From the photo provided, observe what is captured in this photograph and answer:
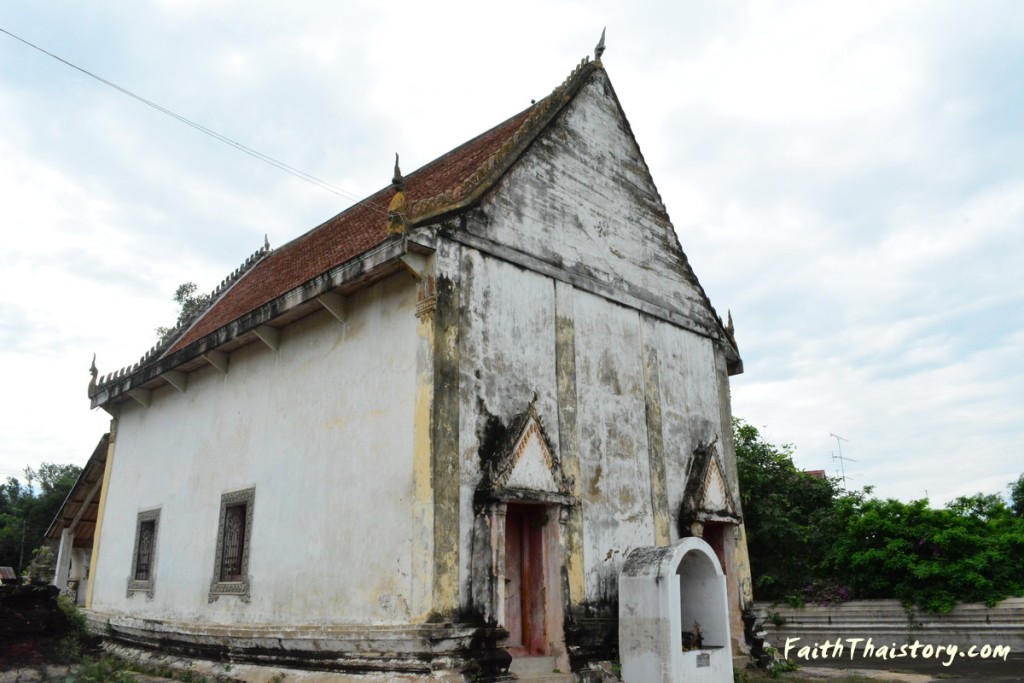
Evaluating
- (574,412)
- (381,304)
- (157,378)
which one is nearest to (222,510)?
(157,378)

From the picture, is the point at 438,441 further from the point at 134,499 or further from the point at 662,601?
the point at 134,499

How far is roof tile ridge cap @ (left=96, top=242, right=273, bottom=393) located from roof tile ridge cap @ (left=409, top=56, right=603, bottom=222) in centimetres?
889

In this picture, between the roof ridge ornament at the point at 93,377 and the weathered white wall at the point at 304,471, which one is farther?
the roof ridge ornament at the point at 93,377

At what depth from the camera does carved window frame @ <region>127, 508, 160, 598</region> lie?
44.8 ft

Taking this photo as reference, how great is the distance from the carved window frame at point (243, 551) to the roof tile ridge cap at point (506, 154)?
5.00 meters

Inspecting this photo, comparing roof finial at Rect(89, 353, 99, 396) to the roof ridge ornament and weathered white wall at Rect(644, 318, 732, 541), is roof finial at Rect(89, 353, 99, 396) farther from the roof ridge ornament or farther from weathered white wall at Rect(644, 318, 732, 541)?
weathered white wall at Rect(644, 318, 732, 541)

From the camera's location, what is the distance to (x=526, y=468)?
955 centimetres

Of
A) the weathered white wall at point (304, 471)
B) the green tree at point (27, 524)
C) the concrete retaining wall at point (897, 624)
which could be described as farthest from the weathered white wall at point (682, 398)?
the green tree at point (27, 524)

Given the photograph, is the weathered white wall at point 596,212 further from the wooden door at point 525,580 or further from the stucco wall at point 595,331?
the wooden door at point 525,580

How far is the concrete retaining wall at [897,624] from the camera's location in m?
13.5

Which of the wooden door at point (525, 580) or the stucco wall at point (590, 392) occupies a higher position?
the stucco wall at point (590, 392)

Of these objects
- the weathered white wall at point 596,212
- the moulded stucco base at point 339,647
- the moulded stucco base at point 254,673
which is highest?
the weathered white wall at point 596,212

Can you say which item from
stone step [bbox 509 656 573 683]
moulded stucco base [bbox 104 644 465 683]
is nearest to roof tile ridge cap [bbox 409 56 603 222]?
moulded stucco base [bbox 104 644 465 683]

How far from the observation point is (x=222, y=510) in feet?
40.0
